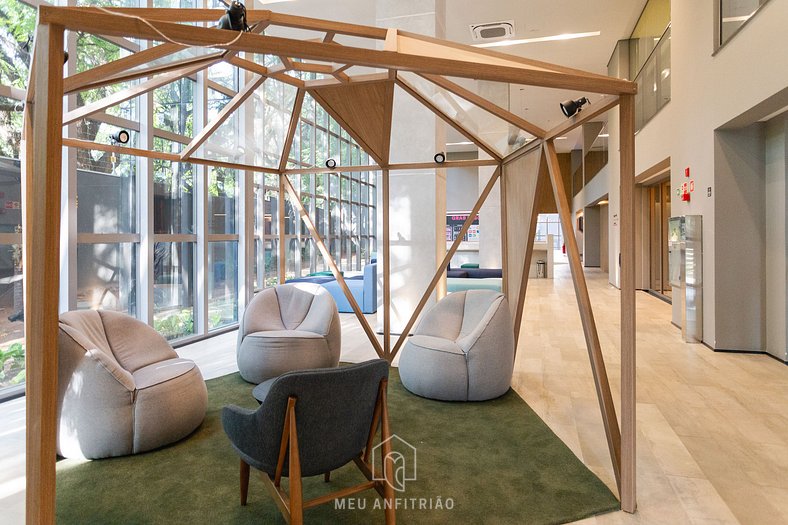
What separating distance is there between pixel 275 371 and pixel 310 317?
746 mm

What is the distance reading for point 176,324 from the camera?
6.51 meters

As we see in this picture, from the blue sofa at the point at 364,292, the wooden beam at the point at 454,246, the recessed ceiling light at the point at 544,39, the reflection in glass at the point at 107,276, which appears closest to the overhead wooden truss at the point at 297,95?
the wooden beam at the point at 454,246

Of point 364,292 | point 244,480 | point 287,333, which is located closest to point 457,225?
point 364,292

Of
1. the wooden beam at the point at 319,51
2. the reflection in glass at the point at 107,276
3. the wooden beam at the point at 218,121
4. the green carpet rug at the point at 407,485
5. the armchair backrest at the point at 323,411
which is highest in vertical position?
the wooden beam at the point at 218,121

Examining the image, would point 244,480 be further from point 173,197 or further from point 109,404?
point 173,197

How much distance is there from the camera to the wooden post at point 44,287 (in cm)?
175

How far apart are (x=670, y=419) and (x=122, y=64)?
166 inches

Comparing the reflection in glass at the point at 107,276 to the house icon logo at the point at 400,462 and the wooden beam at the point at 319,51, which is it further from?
the wooden beam at the point at 319,51

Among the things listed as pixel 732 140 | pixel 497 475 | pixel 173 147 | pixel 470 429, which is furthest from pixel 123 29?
pixel 732 140

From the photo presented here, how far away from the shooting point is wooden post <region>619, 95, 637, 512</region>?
2.49 meters

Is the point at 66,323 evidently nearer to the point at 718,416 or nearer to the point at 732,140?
the point at 718,416

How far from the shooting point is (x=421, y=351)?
432 centimetres

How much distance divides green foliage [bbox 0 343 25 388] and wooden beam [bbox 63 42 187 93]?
3.05m

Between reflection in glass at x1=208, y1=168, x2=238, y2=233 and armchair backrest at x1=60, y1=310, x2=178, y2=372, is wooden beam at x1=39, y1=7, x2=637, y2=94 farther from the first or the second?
reflection in glass at x1=208, y1=168, x2=238, y2=233
